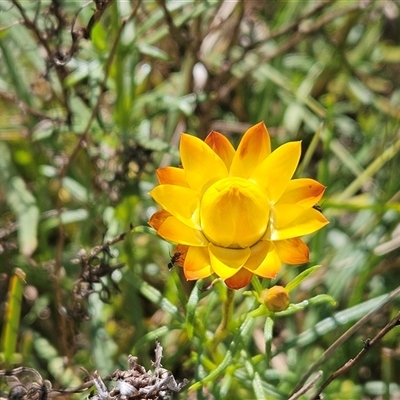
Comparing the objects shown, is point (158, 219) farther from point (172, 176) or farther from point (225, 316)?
point (225, 316)

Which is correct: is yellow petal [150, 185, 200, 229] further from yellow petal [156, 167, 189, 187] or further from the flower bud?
the flower bud

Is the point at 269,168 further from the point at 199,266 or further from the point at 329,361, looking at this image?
the point at 329,361

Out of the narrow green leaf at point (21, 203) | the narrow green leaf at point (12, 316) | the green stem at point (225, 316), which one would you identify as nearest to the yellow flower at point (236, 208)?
the green stem at point (225, 316)

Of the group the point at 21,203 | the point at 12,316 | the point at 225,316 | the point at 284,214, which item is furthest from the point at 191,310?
the point at 21,203

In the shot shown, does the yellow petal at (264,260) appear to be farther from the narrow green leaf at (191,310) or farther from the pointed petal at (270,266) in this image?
the narrow green leaf at (191,310)

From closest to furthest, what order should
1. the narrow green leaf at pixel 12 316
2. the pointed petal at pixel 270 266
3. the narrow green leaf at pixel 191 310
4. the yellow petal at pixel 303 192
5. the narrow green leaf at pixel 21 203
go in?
the pointed petal at pixel 270 266 → the yellow petal at pixel 303 192 → the narrow green leaf at pixel 191 310 → the narrow green leaf at pixel 12 316 → the narrow green leaf at pixel 21 203

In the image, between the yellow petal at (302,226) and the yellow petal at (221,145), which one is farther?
the yellow petal at (221,145)

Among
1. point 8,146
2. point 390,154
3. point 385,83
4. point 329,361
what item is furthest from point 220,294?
point 385,83

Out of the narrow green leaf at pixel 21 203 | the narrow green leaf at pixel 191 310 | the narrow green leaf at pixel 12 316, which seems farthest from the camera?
the narrow green leaf at pixel 21 203
